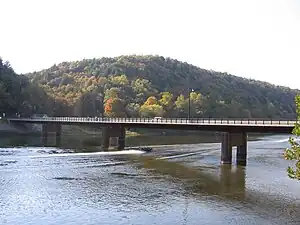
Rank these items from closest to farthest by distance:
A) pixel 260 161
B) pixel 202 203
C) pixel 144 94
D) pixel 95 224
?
pixel 95 224 < pixel 202 203 < pixel 260 161 < pixel 144 94

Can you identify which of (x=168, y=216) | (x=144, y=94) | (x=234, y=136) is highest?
(x=144, y=94)

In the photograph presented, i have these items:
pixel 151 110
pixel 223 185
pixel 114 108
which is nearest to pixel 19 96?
pixel 114 108

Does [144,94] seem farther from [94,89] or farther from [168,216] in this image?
[168,216]

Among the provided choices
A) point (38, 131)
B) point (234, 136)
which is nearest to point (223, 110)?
point (38, 131)

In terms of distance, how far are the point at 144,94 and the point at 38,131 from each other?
6411cm

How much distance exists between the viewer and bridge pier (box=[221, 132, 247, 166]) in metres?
59.4

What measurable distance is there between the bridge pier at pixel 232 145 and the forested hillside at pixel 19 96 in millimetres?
88257

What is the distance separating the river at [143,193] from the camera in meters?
28.1

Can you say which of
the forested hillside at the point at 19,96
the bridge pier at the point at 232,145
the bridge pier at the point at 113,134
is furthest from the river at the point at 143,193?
the forested hillside at the point at 19,96

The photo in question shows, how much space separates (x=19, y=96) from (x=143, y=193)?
110 meters

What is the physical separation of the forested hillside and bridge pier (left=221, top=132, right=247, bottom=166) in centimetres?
8826

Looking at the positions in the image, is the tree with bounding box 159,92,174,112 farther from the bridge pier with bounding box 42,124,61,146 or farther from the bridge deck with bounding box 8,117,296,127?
the bridge deck with bounding box 8,117,296,127

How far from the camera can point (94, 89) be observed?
176000 millimetres

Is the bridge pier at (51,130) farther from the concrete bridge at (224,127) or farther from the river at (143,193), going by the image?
the river at (143,193)
